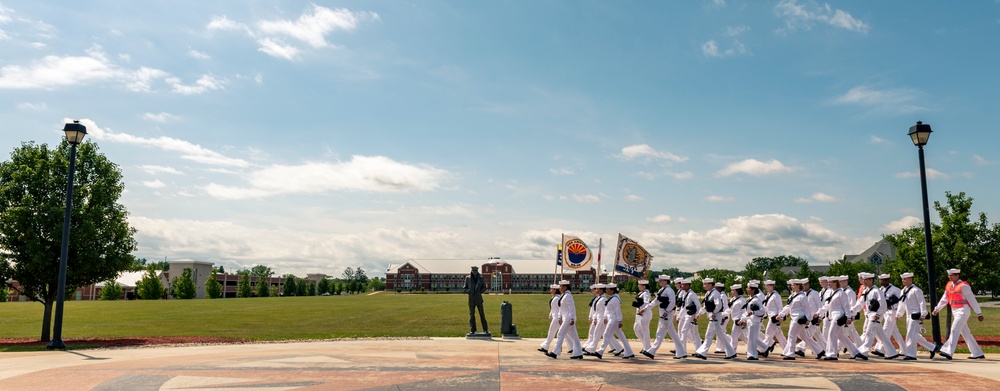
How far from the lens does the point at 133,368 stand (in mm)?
12758

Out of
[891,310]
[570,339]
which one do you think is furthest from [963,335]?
[570,339]

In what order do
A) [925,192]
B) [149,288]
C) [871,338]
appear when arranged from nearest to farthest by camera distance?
[871,338] → [925,192] → [149,288]

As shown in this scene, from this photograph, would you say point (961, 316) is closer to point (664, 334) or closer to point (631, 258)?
point (664, 334)

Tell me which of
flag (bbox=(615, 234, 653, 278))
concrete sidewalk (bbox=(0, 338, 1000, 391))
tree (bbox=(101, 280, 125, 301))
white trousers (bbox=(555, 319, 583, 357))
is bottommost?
tree (bbox=(101, 280, 125, 301))

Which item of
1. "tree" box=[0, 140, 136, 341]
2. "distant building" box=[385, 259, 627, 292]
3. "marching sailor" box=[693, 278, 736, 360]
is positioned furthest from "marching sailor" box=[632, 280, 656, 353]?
"distant building" box=[385, 259, 627, 292]

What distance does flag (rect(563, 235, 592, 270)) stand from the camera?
24948 mm

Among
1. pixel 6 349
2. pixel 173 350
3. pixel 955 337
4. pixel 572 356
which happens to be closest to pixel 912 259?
pixel 955 337

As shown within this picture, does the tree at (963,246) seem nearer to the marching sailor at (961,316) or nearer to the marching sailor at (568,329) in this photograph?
the marching sailor at (961,316)

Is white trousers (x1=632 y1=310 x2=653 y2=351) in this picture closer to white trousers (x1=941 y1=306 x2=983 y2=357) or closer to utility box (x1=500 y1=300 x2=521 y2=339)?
utility box (x1=500 y1=300 x2=521 y2=339)

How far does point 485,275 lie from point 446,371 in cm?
15472

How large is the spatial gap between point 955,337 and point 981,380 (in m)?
4.24

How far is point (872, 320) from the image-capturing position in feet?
49.6

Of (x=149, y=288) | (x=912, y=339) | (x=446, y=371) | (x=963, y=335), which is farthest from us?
(x=149, y=288)

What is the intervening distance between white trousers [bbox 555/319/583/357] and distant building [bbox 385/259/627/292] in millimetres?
147253
